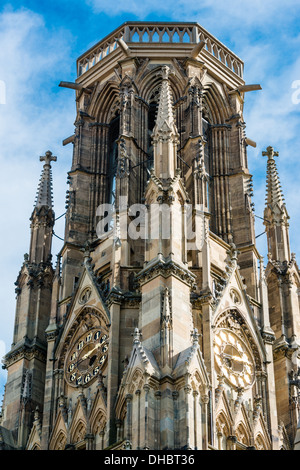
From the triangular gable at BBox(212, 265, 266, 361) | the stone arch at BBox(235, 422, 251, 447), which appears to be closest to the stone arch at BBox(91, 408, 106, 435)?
the stone arch at BBox(235, 422, 251, 447)

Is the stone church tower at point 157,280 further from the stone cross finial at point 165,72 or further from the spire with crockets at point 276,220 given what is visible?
the stone cross finial at point 165,72

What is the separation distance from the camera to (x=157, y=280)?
40688 mm

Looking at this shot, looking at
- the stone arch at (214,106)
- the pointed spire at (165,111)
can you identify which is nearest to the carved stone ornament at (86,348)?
the pointed spire at (165,111)

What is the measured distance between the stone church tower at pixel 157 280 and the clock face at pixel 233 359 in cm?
5

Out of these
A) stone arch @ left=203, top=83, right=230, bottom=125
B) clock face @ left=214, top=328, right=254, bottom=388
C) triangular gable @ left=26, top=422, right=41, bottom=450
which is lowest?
triangular gable @ left=26, top=422, right=41, bottom=450

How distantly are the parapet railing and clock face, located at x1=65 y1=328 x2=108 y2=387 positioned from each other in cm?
1361

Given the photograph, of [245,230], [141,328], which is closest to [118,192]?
[245,230]

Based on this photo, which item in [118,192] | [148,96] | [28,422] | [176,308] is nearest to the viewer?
[176,308]

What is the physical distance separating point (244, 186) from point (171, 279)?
33.8 ft

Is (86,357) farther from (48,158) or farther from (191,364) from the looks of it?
(48,158)

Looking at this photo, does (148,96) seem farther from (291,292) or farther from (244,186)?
(291,292)

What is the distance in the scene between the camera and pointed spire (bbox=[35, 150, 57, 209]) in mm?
50344

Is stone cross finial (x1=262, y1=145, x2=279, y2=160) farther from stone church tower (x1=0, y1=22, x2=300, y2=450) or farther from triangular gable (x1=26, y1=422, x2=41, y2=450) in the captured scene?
triangular gable (x1=26, y1=422, x2=41, y2=450)

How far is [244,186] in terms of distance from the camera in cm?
5009
